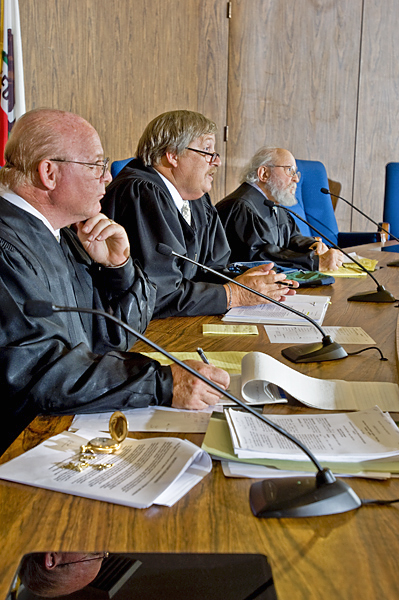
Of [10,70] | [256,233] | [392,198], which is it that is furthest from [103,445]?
[392,198]

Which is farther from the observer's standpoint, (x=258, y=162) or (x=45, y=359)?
(x=258, y=162)

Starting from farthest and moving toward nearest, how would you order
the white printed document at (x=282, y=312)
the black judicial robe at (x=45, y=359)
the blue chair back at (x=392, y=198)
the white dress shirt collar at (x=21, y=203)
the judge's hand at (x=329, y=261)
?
the blue chair back at (x=392, y=198) < the judge's hand at (x=329, y=261) < the white printed document at (x=282, y=312) < the white dress shirt collar at (x=21, y=203) < the black judicial robe at (x=45, y=359)

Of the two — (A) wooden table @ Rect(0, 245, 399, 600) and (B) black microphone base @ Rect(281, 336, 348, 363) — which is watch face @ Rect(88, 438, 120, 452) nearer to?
(A) wooden table @ Rect(0, 245, 399, 600)

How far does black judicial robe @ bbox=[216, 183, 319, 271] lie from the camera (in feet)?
10.7

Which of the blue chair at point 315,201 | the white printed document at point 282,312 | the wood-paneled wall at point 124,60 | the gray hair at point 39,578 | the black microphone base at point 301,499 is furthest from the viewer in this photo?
the blue chair at point 315,201

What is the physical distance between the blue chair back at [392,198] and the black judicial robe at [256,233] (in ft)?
5.43

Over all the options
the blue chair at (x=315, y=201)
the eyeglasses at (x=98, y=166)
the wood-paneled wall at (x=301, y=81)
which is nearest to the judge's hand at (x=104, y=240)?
the eyeglasses at (x=98, y=166)

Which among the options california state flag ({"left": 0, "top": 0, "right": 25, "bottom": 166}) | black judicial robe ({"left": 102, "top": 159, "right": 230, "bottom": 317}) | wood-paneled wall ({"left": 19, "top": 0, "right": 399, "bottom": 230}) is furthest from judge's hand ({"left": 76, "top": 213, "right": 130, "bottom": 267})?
wood-paneled wall ({"left": 19, "top": 0, "right": 399, "bottom": 230})

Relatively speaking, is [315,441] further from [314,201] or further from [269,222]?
[314,201]

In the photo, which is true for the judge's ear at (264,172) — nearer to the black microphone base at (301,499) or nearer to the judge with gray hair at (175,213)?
the judge with gray hair at (175,213)

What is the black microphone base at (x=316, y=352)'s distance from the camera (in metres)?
1.50

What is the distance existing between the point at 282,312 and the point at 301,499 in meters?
1.27

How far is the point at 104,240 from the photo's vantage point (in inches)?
69.3

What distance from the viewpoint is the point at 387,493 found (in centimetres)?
86
